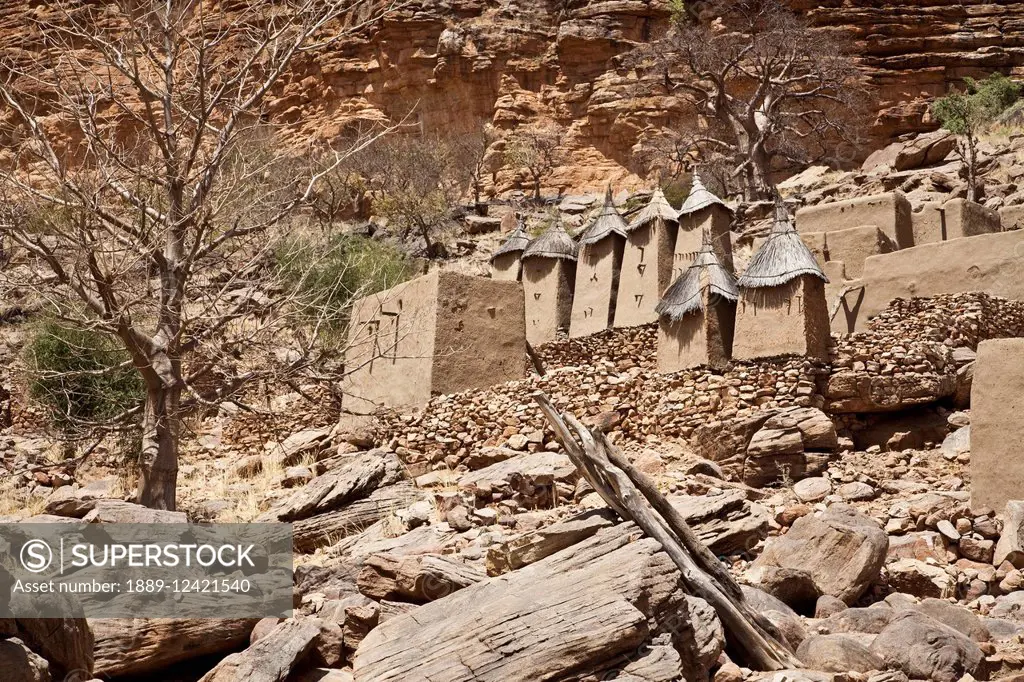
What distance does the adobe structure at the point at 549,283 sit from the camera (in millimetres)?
15422

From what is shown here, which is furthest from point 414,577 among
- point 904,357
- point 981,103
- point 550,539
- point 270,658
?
point 981,103

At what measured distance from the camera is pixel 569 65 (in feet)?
122

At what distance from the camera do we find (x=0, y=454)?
607 inches

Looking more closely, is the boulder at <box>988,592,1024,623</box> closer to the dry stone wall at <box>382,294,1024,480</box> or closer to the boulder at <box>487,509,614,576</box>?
the boulder at <box>487,509,614,576</box>

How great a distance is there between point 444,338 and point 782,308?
147 inches

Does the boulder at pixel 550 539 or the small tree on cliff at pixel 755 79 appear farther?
the small tree on cliff at pixel 755 79

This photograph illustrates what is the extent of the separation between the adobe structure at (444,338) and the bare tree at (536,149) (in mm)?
21419

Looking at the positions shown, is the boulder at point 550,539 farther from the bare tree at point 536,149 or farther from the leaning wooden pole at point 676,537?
the bare tree at point 536,149

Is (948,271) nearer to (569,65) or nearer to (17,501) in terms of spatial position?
(17,501)

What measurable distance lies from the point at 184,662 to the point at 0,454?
10.9m

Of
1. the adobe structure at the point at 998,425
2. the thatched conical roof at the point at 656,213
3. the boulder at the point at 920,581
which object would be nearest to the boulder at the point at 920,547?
the boulder at the point at 920,581

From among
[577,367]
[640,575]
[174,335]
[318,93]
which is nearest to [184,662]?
[640,575]

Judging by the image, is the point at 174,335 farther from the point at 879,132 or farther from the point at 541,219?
the point at 879,132

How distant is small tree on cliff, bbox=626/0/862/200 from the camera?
2683 cm
